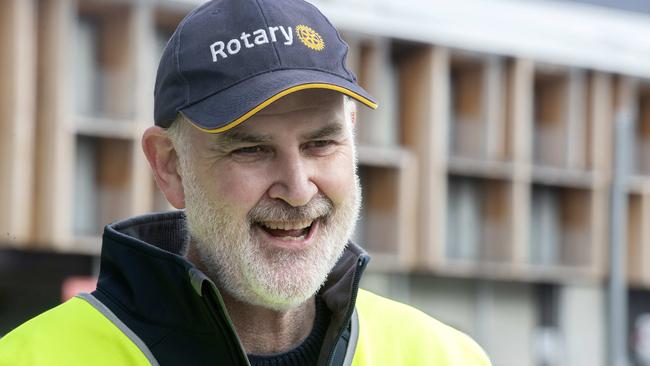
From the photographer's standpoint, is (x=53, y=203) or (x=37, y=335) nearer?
(x=37, y=335)

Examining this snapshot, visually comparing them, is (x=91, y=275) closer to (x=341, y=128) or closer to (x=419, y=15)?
(x=419, y=15)

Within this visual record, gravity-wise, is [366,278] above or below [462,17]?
below

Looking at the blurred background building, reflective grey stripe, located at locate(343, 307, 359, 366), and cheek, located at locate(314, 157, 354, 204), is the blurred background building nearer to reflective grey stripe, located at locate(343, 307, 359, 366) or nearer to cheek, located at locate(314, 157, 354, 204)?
reflective grey stripe, located at locate(343, 307, 359, 366)

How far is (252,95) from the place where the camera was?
8.45 ft

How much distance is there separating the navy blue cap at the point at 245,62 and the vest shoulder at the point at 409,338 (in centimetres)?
50

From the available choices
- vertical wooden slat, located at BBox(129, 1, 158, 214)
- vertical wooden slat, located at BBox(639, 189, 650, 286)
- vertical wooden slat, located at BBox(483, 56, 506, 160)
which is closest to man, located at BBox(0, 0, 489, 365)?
vertical wooden slat, located at BBox(129, 1, 158, 214)

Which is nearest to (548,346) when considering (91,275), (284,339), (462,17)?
(462,17)

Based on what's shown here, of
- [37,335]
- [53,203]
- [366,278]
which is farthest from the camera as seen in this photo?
[366,278]

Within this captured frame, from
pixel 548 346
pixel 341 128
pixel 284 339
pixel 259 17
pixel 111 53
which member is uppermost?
pixel 111 53

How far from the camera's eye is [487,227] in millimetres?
23812

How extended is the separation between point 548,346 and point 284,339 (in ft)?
73.2

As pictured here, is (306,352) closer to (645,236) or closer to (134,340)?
(134,340)

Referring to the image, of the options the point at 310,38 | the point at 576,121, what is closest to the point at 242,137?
the point at 310,38

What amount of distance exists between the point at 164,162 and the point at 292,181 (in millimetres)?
433
